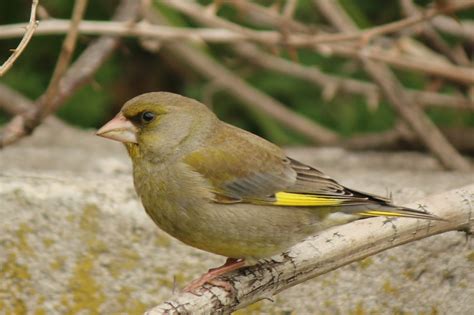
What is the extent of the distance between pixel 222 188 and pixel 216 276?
32cm

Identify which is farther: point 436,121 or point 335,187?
point 436,121

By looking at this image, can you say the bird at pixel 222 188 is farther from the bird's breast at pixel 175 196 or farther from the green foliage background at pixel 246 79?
the green foliage background at pixel 246 79

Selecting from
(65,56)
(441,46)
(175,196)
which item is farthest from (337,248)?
(441,46)

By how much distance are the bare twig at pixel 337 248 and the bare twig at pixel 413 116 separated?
6.60 feet

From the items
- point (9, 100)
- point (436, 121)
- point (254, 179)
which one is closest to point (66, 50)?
point (254, 179)

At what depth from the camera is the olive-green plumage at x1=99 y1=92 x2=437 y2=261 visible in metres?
3.64

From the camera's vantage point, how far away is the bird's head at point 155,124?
150 inches

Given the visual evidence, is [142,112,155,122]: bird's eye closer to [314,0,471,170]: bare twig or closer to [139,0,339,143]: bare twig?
[314,0,471,170]: bare twig

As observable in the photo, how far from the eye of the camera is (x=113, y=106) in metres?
7.66

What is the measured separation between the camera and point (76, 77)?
17.3 feet

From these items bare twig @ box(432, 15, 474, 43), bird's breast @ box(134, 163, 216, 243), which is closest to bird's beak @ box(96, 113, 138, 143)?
bird's breast @ box(134, 163, 216, 243)

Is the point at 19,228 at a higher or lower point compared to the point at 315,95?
lower

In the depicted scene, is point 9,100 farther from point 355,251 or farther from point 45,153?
point 355,251

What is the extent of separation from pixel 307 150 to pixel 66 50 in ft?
7.76
